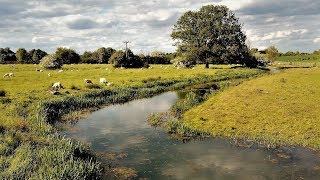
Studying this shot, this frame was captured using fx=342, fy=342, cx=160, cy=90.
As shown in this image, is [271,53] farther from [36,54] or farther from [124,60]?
[36,54]

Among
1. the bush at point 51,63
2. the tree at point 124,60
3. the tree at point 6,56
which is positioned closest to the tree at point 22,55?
the tree at point 6,56

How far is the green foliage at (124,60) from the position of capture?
99.7m

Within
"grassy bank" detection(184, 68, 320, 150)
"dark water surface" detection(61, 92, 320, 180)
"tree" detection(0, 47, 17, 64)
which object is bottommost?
"dark water surface" detection(61, 92, 320, 180)

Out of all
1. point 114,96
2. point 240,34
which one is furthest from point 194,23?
point 114,96

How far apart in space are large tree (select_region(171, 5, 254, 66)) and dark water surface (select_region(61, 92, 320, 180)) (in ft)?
226

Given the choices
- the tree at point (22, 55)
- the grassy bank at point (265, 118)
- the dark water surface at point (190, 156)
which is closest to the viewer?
the dark water surface at point (190, 156)

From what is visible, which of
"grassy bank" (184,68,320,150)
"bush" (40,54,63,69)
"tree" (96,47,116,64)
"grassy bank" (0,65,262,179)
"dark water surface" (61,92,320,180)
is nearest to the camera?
"grassy bank" (0,65,262,179)

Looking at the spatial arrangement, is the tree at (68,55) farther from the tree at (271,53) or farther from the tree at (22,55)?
the tree at (271,53)

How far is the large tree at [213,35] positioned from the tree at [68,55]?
5771cm

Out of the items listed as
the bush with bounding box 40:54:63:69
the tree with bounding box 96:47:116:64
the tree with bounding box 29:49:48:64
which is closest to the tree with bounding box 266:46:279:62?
the tree with bounding box 96:47:116:64

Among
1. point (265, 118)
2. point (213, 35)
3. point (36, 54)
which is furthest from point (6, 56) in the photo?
point (265, 118)

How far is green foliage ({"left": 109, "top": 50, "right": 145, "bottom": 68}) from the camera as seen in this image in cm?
9966

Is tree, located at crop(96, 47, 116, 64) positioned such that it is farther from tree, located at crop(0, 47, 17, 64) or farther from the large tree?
the large tree

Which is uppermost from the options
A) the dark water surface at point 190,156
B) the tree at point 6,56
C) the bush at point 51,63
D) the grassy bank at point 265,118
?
the tree at point 6,56
